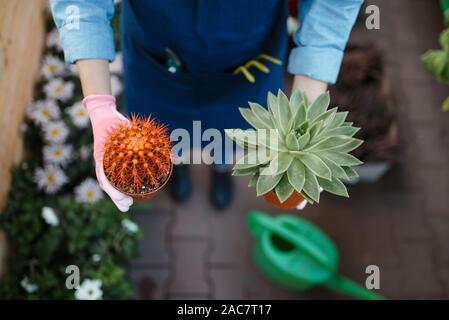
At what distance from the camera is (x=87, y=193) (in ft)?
6.45

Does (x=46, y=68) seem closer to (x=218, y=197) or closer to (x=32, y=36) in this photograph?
(x=32, y=36)

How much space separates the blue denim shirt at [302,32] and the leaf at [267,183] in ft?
1.35

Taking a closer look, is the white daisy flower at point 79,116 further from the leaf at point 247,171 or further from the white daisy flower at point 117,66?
the leaf at point 247,171

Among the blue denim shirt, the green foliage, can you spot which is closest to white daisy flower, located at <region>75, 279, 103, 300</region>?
the blue denim shirt

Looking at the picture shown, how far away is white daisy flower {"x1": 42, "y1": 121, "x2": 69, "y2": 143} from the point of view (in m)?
2.01

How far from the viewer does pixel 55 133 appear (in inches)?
79.2

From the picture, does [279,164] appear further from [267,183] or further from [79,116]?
[79,116]

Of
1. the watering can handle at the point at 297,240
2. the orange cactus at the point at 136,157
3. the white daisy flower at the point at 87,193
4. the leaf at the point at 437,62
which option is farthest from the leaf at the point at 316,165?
the white daisy flower at the point at 87,193

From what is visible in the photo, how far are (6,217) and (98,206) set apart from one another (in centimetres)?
33

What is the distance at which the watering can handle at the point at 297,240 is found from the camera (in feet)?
6.68

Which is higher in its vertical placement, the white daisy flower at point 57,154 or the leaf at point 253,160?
the white daisy flower at point 57,154

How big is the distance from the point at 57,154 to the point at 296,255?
1.04 m

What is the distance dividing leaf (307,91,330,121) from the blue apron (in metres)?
0.34

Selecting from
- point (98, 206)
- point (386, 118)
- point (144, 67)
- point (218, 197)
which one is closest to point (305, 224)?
point (218, 197)
